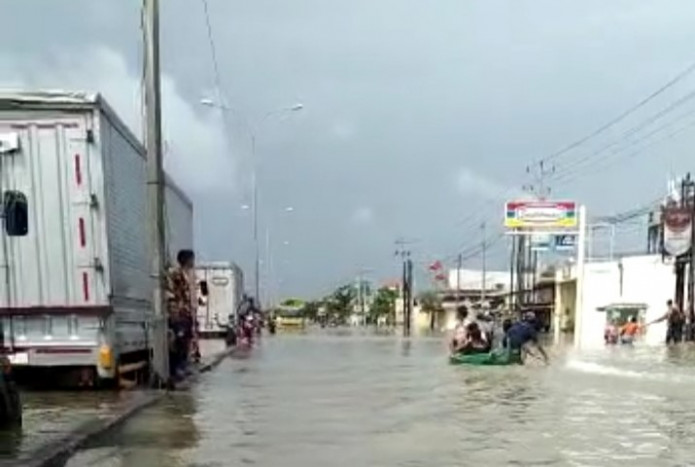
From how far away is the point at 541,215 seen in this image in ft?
247

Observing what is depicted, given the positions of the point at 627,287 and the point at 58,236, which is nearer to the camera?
the point at 58,236

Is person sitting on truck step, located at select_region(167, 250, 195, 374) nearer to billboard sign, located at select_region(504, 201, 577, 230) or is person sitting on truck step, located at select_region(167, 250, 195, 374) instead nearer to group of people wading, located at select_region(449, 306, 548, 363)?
group of people wading, located at select_region(449, 306, 548, 363)

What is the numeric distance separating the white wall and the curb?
177 ft

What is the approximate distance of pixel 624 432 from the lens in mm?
14141

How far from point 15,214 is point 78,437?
17.0ft

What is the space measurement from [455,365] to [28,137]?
15183mm

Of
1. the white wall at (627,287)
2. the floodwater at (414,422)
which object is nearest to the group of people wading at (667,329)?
the white wall at (627,287)

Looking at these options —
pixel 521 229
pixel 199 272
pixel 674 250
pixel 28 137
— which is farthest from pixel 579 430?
pixel 521 229

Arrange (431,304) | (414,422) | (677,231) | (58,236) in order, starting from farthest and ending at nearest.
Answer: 1. (431,304)
2. (677,231)
3. (58,236)
4. (414,422)

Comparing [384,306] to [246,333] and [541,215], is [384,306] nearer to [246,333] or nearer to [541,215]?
[541,215]

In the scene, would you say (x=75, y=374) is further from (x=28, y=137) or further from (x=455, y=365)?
(x=455, y=365)

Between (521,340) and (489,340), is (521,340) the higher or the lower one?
the higher one

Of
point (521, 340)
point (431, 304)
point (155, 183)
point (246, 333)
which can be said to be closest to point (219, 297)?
point (246, 333)

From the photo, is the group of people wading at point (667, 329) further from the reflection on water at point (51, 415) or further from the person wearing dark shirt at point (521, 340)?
the reflection on water at point (51, 415)
